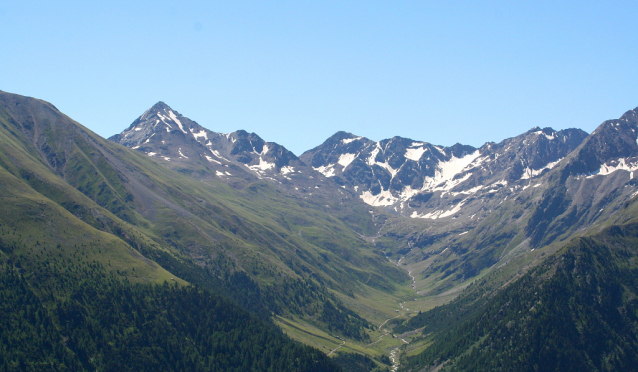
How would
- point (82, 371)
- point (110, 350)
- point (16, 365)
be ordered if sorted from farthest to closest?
point (110, 350)
point (82, 371)
point (16, 365)

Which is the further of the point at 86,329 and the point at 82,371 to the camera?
the point at 86,329

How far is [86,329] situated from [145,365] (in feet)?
92.2

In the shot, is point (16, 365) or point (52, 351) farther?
point (52, 351)

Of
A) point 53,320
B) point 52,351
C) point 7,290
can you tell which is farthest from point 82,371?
point 7,290

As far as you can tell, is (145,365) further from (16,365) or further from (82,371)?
(16,365)

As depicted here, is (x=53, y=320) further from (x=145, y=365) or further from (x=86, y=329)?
(x=145, y=365)

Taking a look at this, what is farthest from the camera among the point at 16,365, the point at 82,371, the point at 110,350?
the point at 110,350

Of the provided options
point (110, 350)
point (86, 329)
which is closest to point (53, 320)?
point (86, 329)

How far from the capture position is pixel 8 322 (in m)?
185

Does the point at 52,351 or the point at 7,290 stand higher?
the point at 7,290

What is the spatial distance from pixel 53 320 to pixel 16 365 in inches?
1081

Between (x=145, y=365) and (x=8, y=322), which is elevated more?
(x=8, y=322)

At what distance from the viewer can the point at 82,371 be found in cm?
18100

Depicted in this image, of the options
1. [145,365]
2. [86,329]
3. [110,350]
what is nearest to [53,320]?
[86,329]
